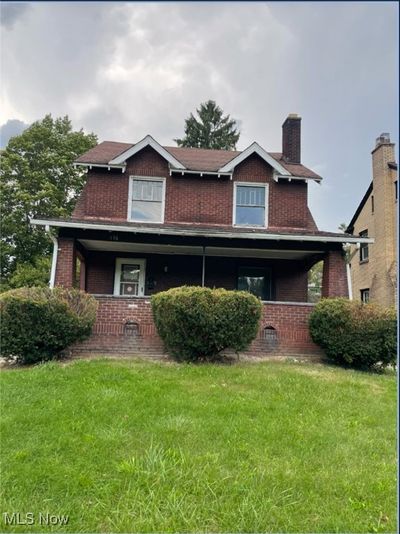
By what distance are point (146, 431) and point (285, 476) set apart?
157 centimetres

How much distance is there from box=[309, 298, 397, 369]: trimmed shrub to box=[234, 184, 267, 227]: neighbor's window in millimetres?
4463

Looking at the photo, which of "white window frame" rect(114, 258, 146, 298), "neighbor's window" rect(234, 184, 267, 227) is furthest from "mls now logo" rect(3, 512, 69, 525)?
"neighbor's window" rect(234, 184, 267, 227)

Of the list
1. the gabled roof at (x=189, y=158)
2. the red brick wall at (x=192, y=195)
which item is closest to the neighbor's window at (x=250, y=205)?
the red brick wall at (x=192, y=195)

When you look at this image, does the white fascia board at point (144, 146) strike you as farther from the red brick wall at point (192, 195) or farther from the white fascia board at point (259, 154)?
the white fascia board at point (259, 154)

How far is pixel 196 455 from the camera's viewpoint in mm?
3906

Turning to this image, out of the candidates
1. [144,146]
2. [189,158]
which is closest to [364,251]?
[189,158]

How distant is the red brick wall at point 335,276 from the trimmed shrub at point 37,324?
6.54 metres

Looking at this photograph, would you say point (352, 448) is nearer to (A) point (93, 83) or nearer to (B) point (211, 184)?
(A) point (93, 83)

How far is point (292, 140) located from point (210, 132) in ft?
64.2

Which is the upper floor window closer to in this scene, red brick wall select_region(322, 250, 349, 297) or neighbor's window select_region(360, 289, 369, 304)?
red brick wall select_region(322, 250, 349, 297)

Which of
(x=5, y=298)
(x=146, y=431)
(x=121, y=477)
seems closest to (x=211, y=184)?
(x=5, y=298)

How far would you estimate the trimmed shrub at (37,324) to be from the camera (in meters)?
7.88

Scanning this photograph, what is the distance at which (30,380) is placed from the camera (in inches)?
255

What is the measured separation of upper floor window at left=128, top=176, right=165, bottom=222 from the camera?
505 inches
